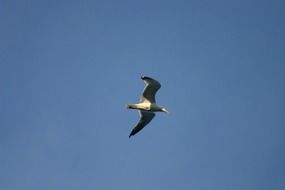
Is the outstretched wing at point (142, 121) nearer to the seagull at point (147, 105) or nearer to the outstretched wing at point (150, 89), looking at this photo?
the seagull at point (147, 105)

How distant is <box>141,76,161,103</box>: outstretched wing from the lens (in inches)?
2366

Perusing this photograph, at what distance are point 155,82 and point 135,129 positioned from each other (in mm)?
5068

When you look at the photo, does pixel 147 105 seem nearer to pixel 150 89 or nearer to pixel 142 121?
pixel 150 89

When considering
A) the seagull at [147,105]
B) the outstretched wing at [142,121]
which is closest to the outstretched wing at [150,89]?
the seagull at [147,105]

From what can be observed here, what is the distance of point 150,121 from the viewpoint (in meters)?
63.4

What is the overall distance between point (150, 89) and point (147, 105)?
4.54 feet

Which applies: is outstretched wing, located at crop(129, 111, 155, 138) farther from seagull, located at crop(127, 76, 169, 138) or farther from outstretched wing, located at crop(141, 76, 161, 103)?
outstretched wing, located at crop(141, 76, 161, 103)

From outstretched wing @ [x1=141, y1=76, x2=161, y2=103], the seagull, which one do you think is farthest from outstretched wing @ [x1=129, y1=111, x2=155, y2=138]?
outstretched wing @ [x1=141, y1=76, x2=161, y2=103]

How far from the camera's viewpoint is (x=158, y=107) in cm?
6219

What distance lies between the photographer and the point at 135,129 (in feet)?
207

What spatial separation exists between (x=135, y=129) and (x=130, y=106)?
3177 millimetres

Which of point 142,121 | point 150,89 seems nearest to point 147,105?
point 150,89

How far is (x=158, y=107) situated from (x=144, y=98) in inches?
66.8

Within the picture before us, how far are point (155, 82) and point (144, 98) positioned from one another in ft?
5.76
